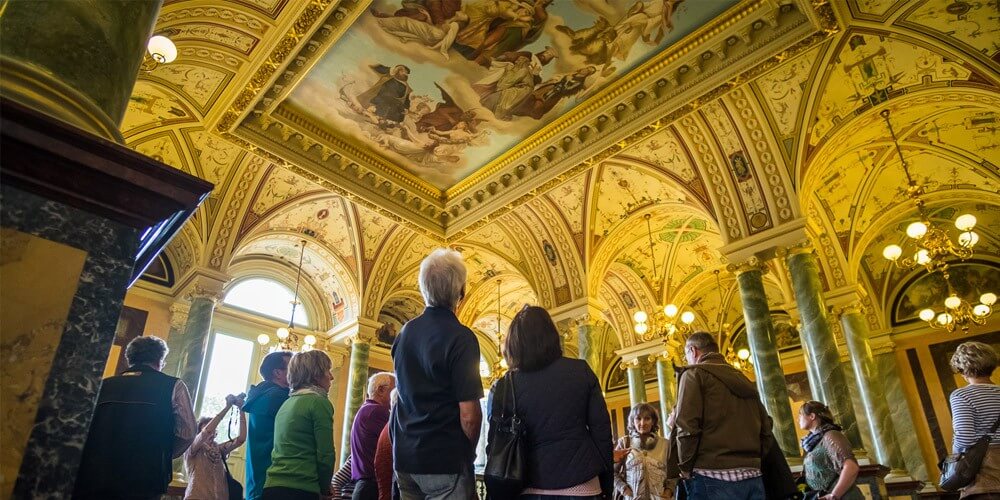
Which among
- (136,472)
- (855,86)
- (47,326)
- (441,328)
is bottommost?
(136,472)

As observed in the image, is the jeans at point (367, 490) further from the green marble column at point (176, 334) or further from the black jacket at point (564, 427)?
the green marble column at point (176, 334)

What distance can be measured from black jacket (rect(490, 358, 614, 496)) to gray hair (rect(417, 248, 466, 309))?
46 cm

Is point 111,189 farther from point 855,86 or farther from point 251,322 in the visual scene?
point 251,322

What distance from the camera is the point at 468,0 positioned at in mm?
7379

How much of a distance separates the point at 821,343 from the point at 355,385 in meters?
8.77

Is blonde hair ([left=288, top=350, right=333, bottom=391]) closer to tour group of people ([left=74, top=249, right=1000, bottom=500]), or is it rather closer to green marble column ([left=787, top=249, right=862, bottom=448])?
tour group of people ([left=74, top=249, right=1000, bottom=500])

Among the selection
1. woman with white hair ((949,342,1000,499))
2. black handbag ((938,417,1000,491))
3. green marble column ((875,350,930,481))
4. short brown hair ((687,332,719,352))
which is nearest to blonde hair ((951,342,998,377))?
woman with white hair ((949,342,1000,499))

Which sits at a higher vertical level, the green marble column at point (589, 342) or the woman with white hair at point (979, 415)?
the green marble column at point (589, 342)

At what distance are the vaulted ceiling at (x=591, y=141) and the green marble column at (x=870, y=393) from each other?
0.87 m

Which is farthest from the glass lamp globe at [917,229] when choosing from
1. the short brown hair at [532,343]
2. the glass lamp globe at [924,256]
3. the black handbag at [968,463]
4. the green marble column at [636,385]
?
the short brown hair at [532,343]

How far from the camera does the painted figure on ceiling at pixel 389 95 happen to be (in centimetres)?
848

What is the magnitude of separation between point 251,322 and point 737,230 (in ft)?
34.3

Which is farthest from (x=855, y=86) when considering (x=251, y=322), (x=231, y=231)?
(x=251, y=322)

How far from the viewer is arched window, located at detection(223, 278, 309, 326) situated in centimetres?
1336
